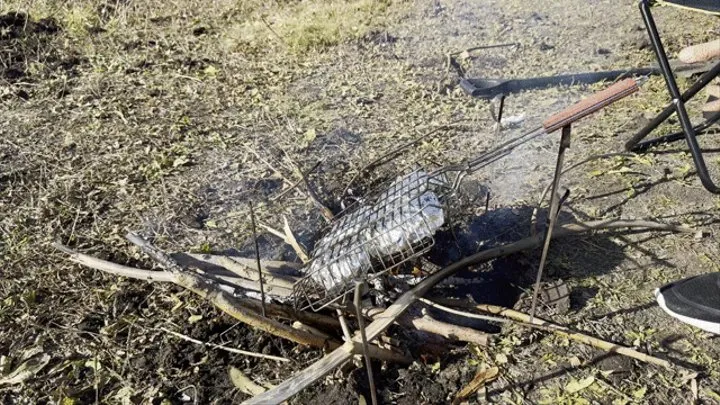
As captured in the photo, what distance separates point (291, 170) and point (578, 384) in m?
2.22

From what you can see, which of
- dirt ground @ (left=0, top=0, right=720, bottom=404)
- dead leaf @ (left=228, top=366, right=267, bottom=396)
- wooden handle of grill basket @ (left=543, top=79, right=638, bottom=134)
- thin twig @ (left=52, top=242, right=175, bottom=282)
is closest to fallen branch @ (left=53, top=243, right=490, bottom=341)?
thin twig @ (left=52, top=242, right=175, bottom=282)

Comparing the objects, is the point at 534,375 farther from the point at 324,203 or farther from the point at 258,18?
the point at 258,18

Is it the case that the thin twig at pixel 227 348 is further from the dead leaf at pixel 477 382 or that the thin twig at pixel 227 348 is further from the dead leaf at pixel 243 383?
the dead leaf at pixel 477 382

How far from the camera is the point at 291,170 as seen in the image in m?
3.92

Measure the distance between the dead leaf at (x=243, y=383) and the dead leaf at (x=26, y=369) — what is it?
869 millimetres

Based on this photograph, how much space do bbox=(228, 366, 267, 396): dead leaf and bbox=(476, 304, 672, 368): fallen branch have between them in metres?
1.02

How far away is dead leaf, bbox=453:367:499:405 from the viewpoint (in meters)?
2.39

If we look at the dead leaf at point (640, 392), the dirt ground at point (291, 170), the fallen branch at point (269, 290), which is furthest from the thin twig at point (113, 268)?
the dead leaf at point (640, 392)

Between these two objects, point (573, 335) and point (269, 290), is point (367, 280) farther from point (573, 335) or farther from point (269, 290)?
point (573, 335)

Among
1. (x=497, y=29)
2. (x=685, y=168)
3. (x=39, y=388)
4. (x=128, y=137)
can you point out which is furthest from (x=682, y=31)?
(x=39, y=388)

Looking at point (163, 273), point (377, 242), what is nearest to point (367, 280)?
point (377, 242)

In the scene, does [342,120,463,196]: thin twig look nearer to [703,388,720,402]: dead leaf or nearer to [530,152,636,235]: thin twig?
[530,152,636,235]: thin twig

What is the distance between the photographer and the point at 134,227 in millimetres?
3525

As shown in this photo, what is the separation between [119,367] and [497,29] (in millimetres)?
4441
